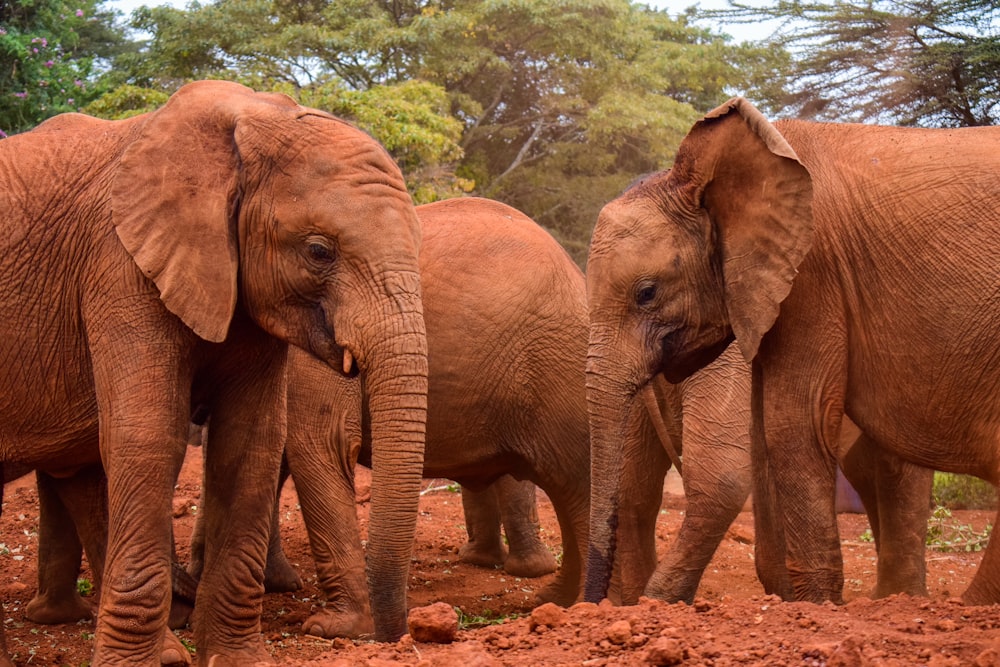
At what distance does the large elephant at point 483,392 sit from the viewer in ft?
23.5

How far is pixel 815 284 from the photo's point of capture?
5578 millimetres

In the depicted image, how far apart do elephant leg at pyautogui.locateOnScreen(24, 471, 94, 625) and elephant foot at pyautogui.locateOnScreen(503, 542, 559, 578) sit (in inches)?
121

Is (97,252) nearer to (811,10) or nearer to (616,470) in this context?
(616,470)

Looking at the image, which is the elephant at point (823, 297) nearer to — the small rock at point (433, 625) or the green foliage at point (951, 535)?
the small rock at point (433, 625)

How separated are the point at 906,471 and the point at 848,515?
5.95 m

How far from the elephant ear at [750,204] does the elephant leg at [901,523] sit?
251 centimetres

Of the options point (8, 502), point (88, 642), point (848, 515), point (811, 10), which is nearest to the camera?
point (88, 642)

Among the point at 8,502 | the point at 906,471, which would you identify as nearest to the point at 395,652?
the point at 906,471

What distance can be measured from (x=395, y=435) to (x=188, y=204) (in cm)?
119

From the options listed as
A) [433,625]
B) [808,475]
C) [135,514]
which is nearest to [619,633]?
[433,625]

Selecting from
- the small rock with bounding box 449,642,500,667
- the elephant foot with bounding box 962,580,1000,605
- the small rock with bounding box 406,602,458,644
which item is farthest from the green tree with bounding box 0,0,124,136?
the elephant foot with bounding box 962,580,1000,605

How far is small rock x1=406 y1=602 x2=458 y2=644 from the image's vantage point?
459 cm

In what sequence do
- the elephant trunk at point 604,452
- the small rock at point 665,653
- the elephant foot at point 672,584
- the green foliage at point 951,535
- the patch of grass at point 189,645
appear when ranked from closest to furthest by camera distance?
the small rock at point 665,653 < the elephant trunk at point 604,452 < the elephant foot at point 672,584 < the patch of grass at point 189,645 < the green foliage at point 951,535

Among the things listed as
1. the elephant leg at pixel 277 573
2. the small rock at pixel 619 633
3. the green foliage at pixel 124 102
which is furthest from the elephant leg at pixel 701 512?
the green foliage at pixel 124 102
